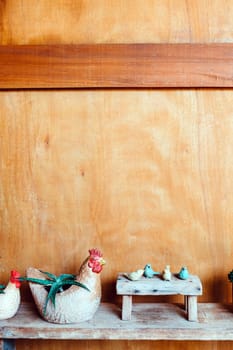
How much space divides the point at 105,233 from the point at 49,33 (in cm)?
63

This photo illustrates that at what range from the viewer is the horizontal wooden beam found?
1.25 m

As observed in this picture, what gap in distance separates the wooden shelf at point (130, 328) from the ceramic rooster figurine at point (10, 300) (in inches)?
0.8

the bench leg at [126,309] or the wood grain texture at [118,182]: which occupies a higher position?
the wood grain texture at [118,182]

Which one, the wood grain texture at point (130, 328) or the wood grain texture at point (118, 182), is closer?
the wood grain texture at point (130, 328)

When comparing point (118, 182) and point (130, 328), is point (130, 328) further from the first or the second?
point (118, 182)

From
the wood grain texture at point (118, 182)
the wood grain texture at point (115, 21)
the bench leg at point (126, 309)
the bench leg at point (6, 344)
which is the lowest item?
the bench leg at point (6, 344)

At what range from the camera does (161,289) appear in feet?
3.66

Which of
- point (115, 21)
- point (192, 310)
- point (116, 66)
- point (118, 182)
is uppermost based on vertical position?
point (115, 21)

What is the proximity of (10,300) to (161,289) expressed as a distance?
401 mm

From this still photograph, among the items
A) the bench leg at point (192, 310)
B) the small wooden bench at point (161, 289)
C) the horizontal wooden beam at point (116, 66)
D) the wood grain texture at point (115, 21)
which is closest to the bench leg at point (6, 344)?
the small wooden bench at point (161, 289)

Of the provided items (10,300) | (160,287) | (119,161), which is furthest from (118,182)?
(10,300)

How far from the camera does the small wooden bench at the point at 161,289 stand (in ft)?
3.65

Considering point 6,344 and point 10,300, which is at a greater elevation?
point 10,300

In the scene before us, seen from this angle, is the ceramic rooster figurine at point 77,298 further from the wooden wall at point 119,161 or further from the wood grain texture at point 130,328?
the wooden wall at point 119,161
